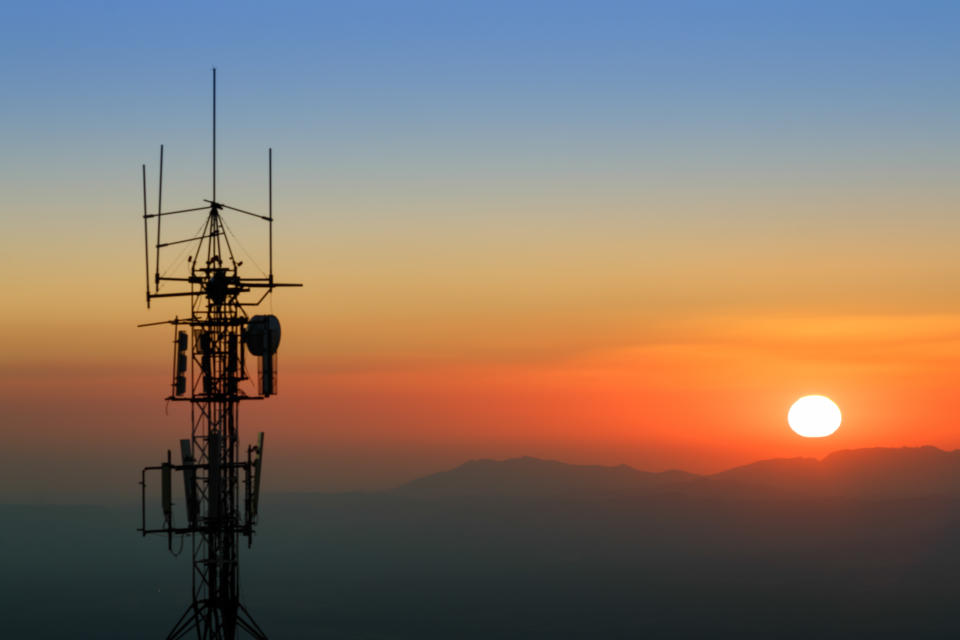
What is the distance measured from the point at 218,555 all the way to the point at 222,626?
2430 mm

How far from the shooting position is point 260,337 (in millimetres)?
42812

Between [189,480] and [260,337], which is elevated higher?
[260,337]

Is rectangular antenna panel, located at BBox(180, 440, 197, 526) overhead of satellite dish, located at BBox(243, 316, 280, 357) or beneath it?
beneath

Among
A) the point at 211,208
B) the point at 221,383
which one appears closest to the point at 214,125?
the point at 211,208

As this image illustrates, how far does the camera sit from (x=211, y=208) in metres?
42.4

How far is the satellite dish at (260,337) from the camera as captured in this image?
42.8 meters

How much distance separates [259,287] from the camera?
42.7 metres

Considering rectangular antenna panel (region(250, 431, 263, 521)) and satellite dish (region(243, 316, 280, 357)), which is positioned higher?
satellite dish (region(243, 316, 280, 357))

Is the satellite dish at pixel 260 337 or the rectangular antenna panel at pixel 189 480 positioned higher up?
the satellite dish at pixel 260 337

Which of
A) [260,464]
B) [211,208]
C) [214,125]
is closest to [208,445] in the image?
[260,464]

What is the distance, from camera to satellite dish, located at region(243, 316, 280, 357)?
140 ft

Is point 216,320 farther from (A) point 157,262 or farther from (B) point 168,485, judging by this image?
(B) point 168,485

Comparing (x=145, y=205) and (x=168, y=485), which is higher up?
(x=145, y=205)

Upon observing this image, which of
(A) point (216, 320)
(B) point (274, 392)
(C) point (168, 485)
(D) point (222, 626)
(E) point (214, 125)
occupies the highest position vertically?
(E) point (214, 125)
